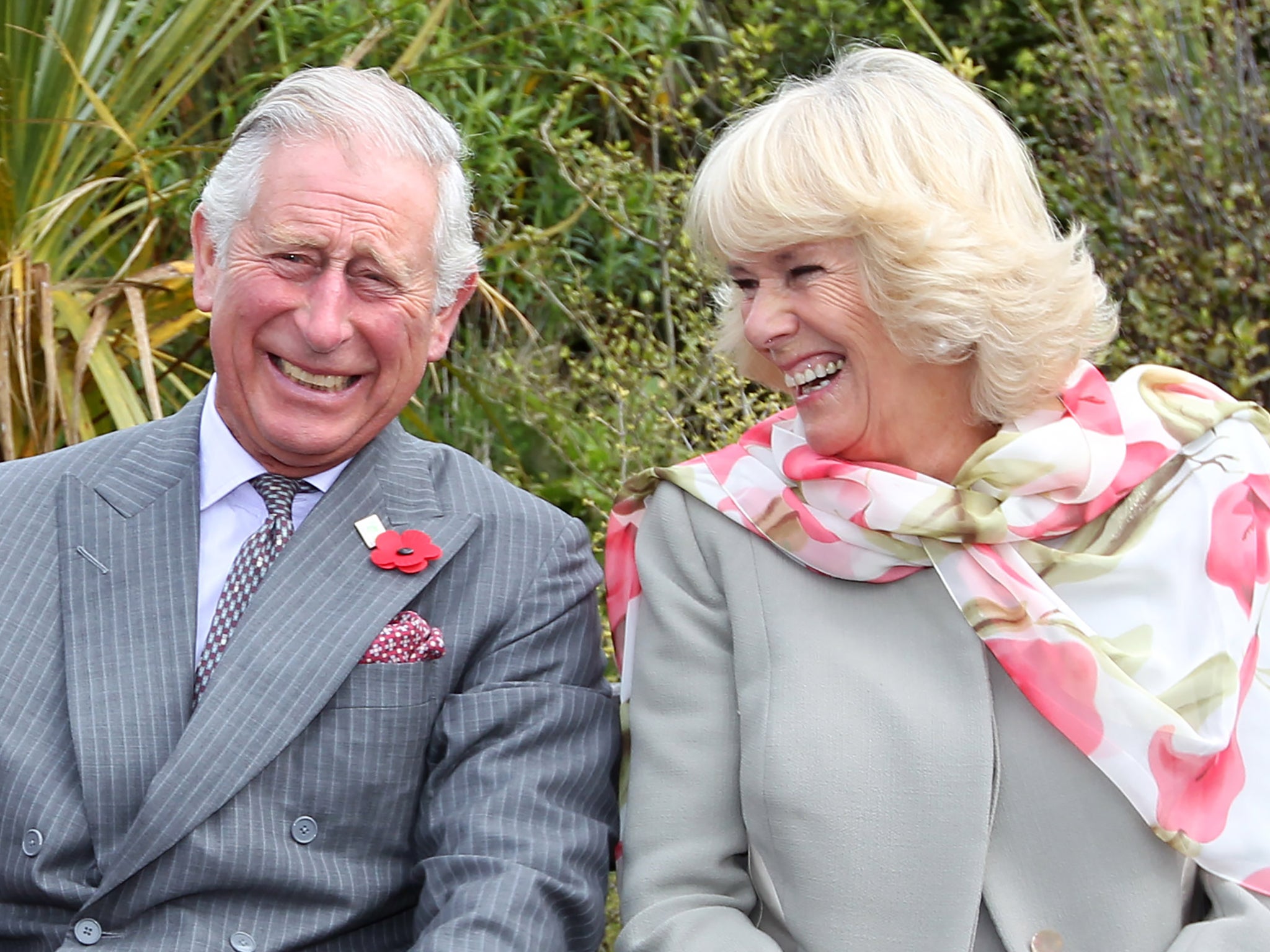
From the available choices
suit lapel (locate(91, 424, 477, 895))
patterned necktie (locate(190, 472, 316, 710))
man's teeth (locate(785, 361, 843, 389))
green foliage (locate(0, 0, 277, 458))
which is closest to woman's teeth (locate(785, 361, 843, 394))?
man's teeth (locate(785, 361, 843, 389))

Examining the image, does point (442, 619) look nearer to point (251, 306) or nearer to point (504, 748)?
point (504, 748)

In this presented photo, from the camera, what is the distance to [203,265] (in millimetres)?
2420

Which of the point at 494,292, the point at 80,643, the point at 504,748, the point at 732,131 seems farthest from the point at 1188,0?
the point at 80,643

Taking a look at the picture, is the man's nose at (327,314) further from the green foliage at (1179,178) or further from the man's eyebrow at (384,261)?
the green foliage at (1179,178)

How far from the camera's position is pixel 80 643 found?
7.30ft

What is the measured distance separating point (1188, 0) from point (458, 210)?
298 cm

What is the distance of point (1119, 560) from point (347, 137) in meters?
1.28

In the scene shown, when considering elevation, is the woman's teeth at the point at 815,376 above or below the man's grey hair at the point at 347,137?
below

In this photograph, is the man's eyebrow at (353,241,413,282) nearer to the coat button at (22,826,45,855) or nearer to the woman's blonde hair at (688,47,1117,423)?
the woman's blonde hair at (688,47,1117,423)

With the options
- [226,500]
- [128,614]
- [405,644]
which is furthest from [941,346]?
[128,614]

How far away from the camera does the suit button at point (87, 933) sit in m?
2.11

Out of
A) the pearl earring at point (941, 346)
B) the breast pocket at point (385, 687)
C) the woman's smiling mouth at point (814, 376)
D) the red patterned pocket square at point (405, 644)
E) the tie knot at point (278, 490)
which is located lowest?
the breast pocket at point (385, 687)

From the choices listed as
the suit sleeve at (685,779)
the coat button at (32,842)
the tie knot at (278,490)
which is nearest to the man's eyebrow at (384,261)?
the tie knot at (278,490)

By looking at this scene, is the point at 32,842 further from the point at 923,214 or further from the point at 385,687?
the point at 923,214
